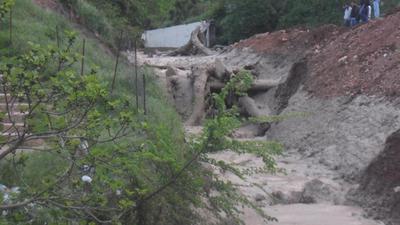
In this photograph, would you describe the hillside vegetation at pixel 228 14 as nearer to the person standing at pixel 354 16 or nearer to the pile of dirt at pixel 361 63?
the pile of dirt at pixel 361 63

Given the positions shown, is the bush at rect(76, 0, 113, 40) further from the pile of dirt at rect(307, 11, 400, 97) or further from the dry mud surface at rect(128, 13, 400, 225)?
the pile of dirt at rect(307, 11, 400, 97)

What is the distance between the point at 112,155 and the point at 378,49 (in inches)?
474

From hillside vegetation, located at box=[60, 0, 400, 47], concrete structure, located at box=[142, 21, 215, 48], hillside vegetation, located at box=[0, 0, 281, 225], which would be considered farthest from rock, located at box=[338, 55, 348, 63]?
concrete structure, located at box=[142, 21, 215, 48]

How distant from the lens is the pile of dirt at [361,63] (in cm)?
1397

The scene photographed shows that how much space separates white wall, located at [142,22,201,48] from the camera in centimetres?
4328

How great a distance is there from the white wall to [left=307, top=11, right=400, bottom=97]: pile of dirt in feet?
81.4

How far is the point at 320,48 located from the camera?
19.0m

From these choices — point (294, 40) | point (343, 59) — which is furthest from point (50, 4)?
point (343, 59)

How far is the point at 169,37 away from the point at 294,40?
22850 millimetres

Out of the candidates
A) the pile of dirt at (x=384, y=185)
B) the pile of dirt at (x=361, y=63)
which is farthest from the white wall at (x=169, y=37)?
the pile of dirt at (x=384, y=185)

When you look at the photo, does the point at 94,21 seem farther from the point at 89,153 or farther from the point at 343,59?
the point at 89,153

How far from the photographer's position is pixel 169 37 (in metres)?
A: 44.6

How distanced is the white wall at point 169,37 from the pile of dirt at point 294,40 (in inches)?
697

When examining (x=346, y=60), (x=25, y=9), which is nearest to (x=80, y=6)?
(x=25, y=9)
